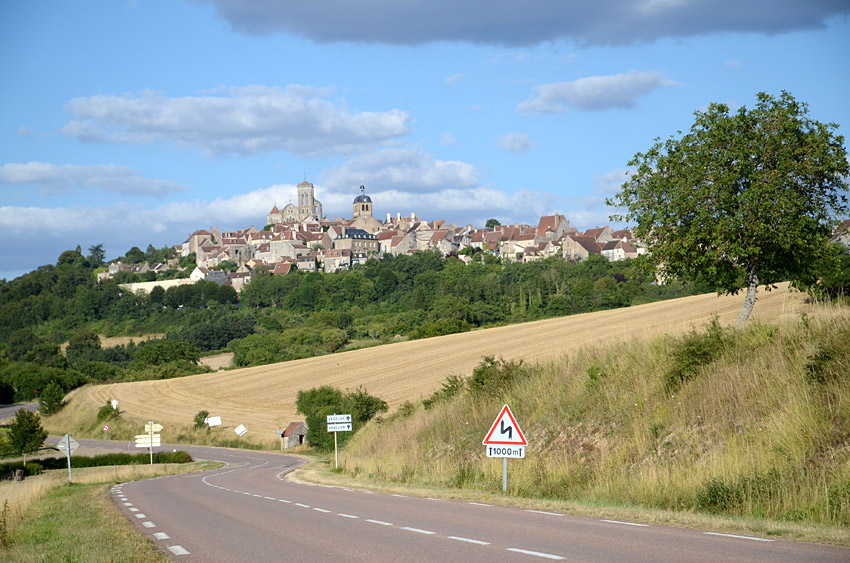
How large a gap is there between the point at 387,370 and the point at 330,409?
16536mm

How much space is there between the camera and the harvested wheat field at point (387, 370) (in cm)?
6091

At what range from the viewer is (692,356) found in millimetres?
19000

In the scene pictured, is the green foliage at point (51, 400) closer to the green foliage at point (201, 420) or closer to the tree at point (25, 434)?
the green foliage at point (201, 420)

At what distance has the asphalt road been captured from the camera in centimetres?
907

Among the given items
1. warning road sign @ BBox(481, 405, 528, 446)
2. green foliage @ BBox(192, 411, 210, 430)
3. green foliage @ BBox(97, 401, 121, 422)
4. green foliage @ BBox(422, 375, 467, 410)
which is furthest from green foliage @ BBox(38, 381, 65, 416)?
warning road sign @ BBox(481, 405, 528, 446)

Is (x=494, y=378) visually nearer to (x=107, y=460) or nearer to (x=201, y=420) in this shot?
(x=107, y=460)

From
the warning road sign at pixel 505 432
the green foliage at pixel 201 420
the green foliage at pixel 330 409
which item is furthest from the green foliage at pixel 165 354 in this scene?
the warning road sign at pixel 505 432

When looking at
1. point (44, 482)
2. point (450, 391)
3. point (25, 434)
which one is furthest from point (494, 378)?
point (25, 434)

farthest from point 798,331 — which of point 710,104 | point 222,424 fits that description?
point 222,424

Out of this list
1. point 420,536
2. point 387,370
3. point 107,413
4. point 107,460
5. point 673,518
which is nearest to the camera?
point 420,536

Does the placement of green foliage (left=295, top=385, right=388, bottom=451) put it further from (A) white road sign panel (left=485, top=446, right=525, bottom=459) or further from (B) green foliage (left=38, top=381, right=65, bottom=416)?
(B) green foliage (left=38, top=381, right=65, bottom=416)

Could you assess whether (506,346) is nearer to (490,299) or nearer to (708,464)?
(708,464)

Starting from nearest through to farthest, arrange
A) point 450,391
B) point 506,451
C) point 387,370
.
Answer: point 506,451, point 450,391, point 387,370

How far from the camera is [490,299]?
13150 centimetres
